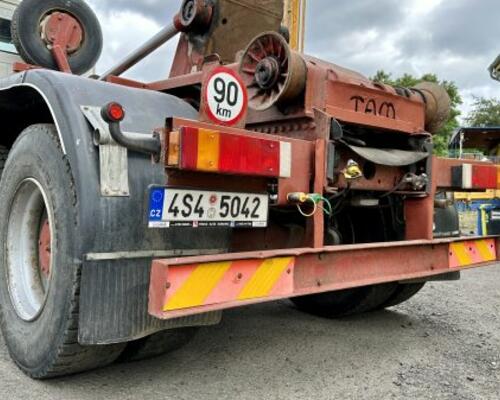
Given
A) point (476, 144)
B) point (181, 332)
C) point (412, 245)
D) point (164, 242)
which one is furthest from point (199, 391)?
point (476, 144)

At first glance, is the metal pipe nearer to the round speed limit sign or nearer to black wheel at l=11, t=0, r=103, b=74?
black wheel at l=11, t=0, r=103, b=74

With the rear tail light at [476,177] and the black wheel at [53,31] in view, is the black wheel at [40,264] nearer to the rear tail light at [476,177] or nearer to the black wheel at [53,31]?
the black wheel at [53,31]

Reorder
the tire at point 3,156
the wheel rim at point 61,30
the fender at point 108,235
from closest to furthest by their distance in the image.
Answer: the fender at point 108,235
the tire at point 3,156
the wheel rim at point 61,30

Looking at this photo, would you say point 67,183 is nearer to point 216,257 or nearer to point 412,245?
point 216,257

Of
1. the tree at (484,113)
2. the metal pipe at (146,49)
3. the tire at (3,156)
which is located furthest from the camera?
the tree at (484,113)

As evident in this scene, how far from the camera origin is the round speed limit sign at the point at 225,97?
7.66ft

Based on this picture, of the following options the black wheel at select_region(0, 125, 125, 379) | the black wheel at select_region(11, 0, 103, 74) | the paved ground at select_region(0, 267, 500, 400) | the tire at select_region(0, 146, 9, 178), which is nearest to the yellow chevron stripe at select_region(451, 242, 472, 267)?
the paved ground at select_region(0, 267, 500, 400)

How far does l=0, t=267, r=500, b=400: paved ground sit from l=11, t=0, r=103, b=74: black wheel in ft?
7.28

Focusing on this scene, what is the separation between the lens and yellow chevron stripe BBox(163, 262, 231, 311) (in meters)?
2.07

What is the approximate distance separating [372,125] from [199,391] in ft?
5.47

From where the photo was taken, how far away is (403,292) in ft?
14.1

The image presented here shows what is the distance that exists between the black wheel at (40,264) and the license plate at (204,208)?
39 centimetres

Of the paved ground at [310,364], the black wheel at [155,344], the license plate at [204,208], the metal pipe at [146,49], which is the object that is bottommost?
the paved ground at [310,364]

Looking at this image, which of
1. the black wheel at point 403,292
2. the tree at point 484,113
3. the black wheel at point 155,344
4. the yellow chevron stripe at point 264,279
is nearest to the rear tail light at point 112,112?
the yellow chevron stripe at point 264,279
